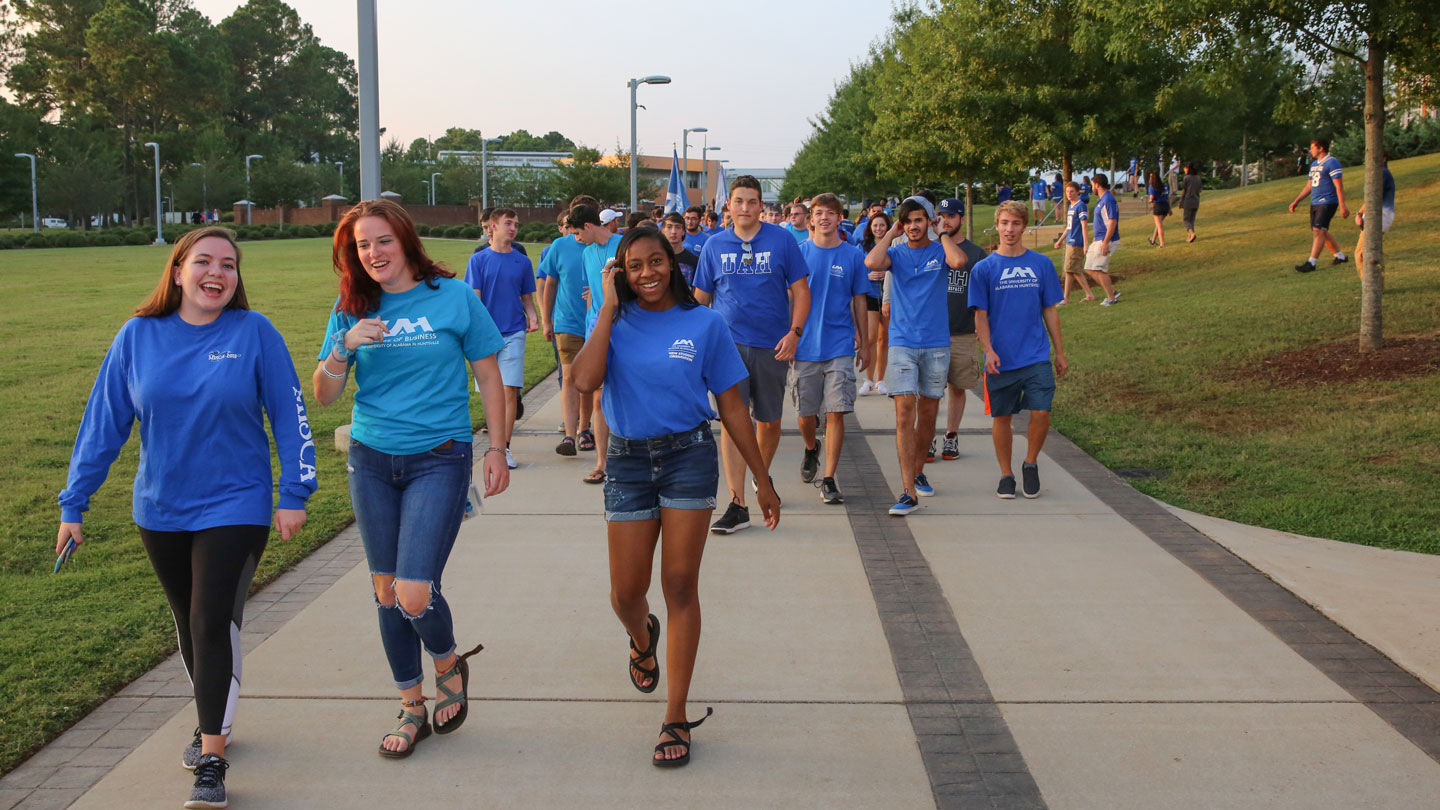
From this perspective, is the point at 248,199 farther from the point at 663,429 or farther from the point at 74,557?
the point at 663,429

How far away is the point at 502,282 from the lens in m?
8.91

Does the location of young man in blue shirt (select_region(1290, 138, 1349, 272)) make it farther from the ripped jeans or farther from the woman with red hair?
the ripped jeans

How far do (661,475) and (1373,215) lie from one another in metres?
9.46

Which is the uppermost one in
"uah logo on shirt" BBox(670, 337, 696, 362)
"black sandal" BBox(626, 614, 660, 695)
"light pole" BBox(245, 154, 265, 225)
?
"light pole" BBox(245, 154, 265, 225)

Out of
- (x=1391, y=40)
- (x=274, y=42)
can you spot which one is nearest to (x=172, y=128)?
(x=274, y=42)

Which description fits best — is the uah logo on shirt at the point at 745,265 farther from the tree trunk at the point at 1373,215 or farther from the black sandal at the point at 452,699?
the tree trunk at the point at 1373,215

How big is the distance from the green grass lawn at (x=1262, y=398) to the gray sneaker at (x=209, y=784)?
5636 millimetres

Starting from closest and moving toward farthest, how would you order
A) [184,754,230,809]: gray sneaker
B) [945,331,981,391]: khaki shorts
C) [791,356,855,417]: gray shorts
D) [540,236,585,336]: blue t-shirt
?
[184,754,230,809]: gray sneaker
[791,356,855,417]: gray shorts
[945,331,981,391]: khaki shorts
[540,236,585,336]: blue t-shirt

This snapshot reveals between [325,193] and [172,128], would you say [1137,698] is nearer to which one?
[325,193]

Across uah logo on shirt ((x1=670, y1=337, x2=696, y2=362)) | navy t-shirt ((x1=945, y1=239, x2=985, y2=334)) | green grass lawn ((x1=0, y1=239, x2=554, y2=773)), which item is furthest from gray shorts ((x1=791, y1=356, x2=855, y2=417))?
uah logo on shirt ((x1=670, y1=337, x2=696, y2=362))

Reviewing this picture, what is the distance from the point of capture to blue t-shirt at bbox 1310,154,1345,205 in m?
15.3

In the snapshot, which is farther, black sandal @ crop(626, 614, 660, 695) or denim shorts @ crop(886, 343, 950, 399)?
denim shorts @ crop(886, 343, 950, 399)

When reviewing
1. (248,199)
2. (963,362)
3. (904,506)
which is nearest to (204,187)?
(248,199)

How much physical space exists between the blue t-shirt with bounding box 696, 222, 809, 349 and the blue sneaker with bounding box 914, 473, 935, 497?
1.43m
